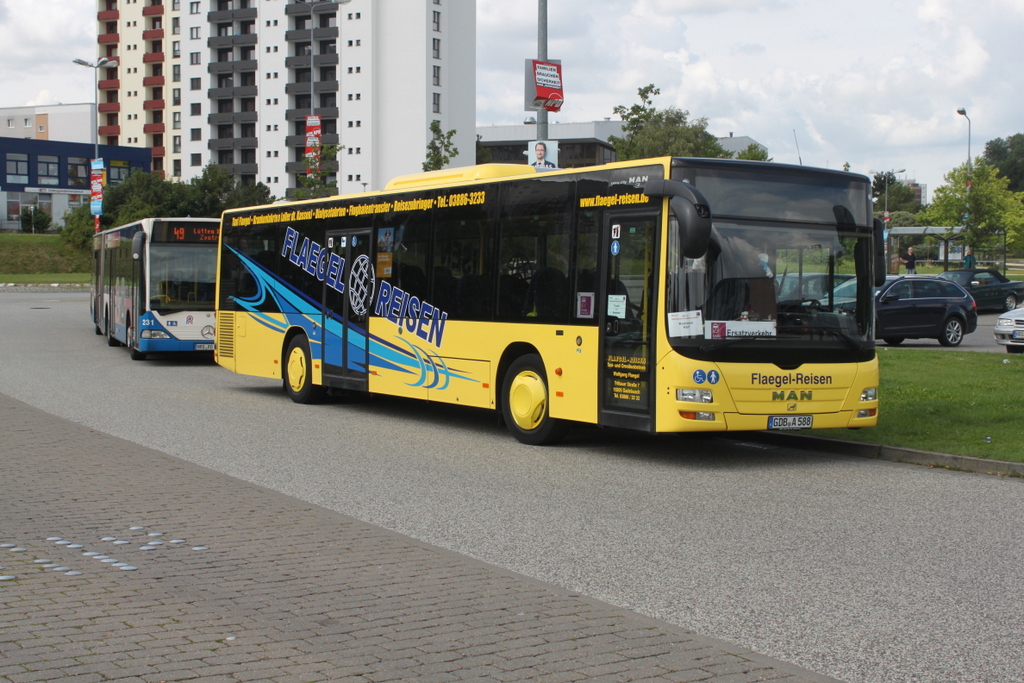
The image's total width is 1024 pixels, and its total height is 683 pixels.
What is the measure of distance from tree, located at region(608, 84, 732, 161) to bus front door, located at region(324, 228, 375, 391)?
4722cm

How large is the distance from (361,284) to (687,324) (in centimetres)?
624

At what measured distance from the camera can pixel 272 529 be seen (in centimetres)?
761

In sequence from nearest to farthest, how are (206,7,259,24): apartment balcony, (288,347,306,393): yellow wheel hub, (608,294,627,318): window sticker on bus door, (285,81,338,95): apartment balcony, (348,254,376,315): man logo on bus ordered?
(608,294,627,318): window sticker on bus door → (348,254,376,315): man logo on bus → (288,347,306,393): yellow wheel hub → (285,81,338,95): apartment balcony → (206,7,259,24): apartment balcony

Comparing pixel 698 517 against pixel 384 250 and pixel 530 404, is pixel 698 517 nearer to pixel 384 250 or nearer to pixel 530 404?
pixel 530 404

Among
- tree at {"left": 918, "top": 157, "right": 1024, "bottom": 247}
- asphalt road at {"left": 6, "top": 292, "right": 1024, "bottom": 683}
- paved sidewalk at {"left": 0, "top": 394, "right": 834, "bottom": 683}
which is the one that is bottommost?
asphalt road at {"left": 6, "top": 292, "right": 1024, "bottom": 683}

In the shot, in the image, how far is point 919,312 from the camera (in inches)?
1051

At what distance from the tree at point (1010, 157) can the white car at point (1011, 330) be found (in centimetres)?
12645

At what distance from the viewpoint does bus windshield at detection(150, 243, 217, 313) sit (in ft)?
77.9

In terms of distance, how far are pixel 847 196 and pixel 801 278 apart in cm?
112

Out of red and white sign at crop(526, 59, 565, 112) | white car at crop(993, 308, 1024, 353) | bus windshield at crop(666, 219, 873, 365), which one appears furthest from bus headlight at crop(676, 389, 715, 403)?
white car at crop(993, 308, 1024, 353)

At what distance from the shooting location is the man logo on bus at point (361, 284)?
15.4m

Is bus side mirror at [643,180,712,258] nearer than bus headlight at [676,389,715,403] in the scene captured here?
Yes

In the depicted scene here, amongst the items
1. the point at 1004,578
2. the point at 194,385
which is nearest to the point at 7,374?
the point at 194,385

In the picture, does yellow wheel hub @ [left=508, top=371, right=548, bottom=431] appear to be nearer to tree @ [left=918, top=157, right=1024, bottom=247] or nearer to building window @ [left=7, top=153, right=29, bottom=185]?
tree @ [left=918, top=157, right=1024, bottom=247]
